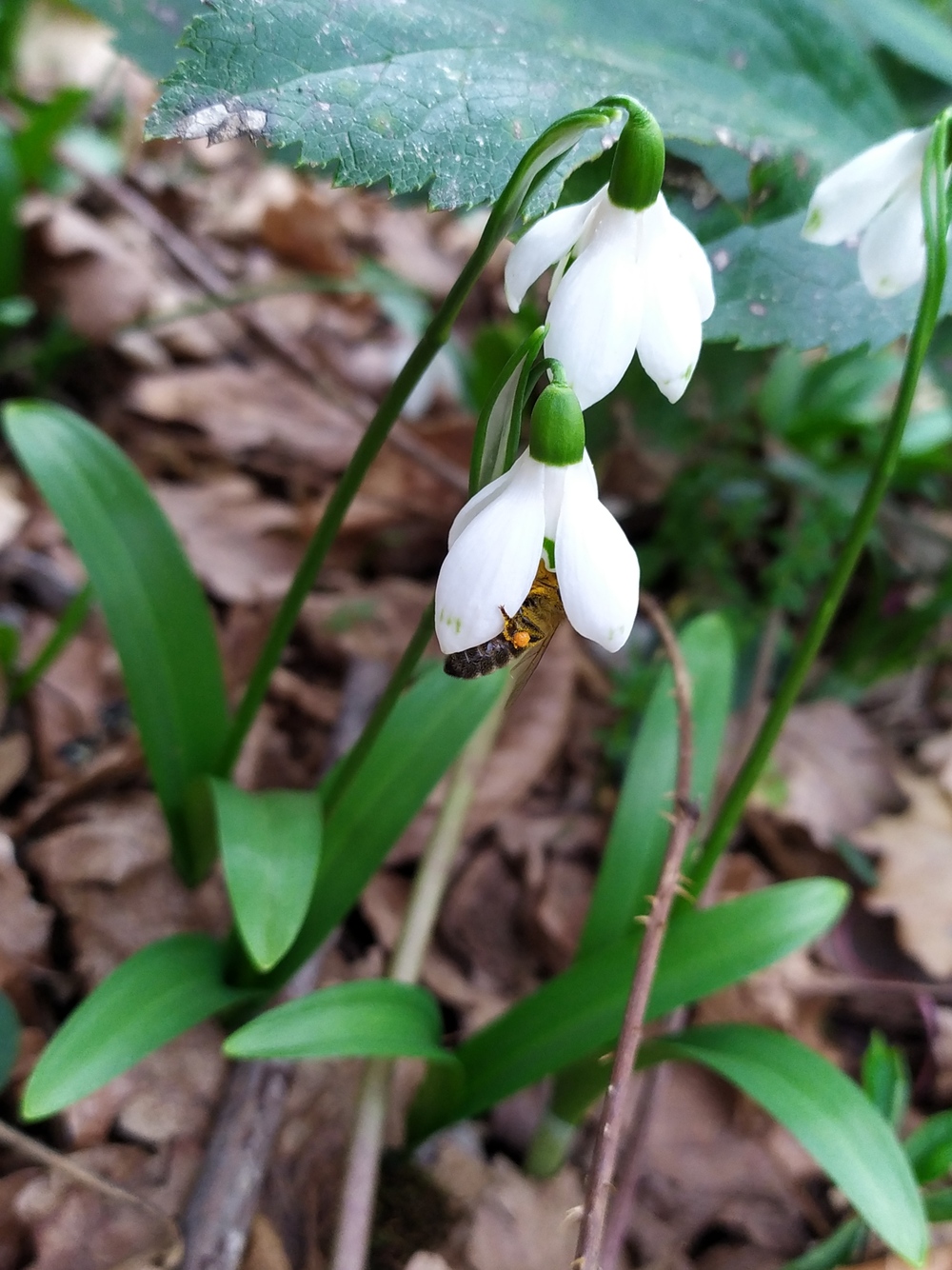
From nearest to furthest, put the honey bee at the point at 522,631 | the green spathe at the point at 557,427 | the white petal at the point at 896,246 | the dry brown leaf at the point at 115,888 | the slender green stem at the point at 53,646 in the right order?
the green spathe at the point at 557,427 → the honey bee at the point at 522,631 → the white petal at the point at 896,246 → the dry brown leaf at the point at 115,888 → the slender green stem at the point at 53,646

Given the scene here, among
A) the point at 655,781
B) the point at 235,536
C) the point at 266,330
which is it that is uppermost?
the point at 266,330

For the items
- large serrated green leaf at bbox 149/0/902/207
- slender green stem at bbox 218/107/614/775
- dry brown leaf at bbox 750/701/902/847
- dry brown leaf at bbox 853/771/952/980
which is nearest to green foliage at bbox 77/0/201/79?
large serrated green leaf at bbox 149/0/902/207

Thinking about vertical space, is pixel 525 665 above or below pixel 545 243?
below

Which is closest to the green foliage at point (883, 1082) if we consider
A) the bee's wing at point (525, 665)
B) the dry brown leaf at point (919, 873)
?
the dry brown leaf at point (919, 873)

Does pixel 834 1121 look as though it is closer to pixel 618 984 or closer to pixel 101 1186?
pixel 618 984

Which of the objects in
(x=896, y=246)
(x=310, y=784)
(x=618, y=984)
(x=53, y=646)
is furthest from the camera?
(x=310, y=784)

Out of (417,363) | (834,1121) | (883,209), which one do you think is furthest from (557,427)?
(834,1121)

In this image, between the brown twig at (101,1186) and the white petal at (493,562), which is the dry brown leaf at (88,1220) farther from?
the white petal at (493,562)
